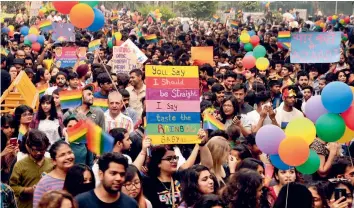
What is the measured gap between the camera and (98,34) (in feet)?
67.9

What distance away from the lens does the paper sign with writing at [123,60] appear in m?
12.8

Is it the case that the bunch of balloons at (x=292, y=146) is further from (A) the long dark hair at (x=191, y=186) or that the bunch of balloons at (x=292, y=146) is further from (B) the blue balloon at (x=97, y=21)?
(B) the blue balloon at (x=97, y=21)

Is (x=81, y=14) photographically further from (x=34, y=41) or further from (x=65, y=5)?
(x=34, y=41)

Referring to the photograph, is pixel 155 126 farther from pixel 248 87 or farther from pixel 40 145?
pixel 248 87

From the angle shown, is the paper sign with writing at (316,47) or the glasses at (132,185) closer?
the glasses at (132,185)

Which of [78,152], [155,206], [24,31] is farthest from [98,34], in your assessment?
[155,206]

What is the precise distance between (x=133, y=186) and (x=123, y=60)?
710 centimetres

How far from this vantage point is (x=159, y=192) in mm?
6363

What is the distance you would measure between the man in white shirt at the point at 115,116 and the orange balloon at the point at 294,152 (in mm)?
2878

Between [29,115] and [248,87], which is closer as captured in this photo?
[29,115]

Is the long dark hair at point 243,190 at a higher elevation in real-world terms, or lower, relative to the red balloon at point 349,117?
lower

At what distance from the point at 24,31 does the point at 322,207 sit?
1542 centimetres

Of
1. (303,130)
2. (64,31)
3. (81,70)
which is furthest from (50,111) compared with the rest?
(64,31)

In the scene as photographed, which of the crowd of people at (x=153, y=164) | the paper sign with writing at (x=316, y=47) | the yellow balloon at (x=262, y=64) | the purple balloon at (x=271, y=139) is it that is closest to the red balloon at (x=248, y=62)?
the yellow balloon at (x=262, y=64)
